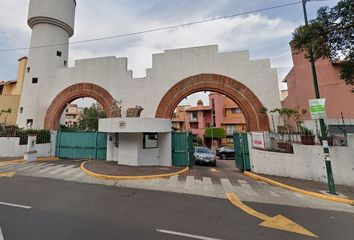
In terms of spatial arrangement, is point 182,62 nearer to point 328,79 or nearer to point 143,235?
point 328,79

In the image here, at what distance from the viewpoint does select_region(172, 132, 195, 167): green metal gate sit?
1227 centimetres

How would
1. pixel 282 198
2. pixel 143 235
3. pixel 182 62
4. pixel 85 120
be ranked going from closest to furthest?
pixel 143 235
pixel 282 198
pixel 182 62
pixel 85 120

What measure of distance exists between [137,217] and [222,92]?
451 inches

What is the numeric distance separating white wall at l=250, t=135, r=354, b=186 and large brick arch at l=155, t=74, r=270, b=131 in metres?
3.43

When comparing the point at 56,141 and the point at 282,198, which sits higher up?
the point at 56,141

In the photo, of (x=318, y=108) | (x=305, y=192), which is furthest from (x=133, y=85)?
(x=305, y=192)

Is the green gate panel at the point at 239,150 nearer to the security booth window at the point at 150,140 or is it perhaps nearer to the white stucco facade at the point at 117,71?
the white stucco facade at the point at 117,71

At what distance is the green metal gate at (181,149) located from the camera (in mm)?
12273

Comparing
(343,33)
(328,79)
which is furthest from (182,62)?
(328,79)

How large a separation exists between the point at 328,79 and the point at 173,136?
12921mm

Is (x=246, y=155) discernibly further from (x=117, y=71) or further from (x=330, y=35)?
(x=117, y=71)

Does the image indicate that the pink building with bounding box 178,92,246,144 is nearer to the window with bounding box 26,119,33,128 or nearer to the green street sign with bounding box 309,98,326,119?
the window with bounding box 26,119,33,128

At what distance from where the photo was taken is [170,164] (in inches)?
476

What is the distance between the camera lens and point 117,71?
51.7 feet
